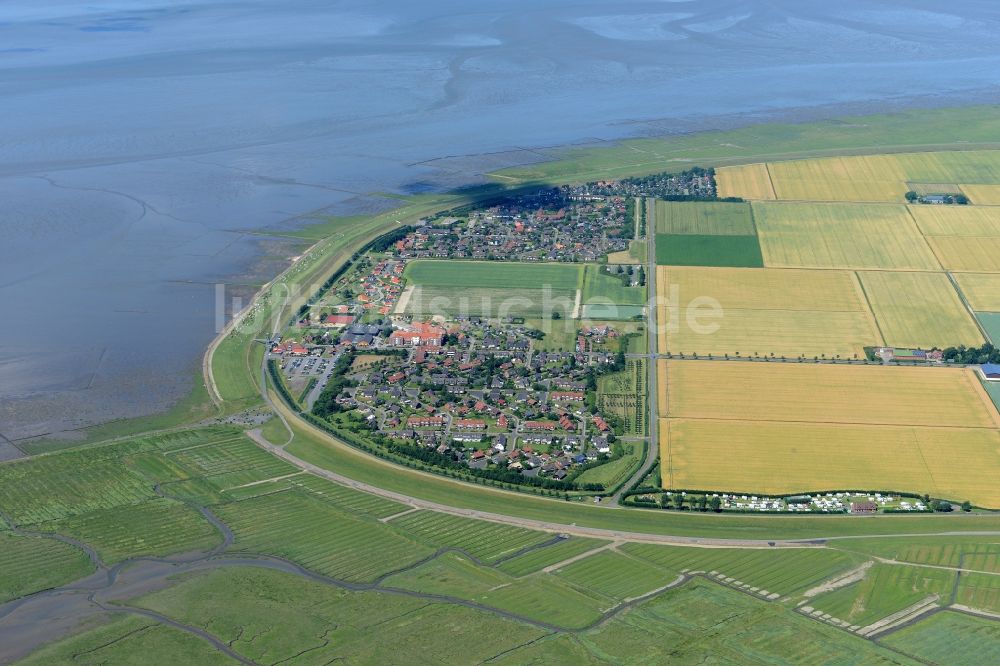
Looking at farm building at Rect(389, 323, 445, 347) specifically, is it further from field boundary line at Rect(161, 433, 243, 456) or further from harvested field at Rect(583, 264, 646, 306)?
field boundary line at Rect(161, 433, 243, 456)

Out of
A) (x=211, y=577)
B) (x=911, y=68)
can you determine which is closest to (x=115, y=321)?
(x=211, y=577)

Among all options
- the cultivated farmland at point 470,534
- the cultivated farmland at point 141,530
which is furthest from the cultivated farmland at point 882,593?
the cultivated farmland at point 141,530

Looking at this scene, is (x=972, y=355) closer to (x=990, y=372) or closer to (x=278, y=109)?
(x=990, y=372)

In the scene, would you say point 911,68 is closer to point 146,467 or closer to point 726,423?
point 726,423

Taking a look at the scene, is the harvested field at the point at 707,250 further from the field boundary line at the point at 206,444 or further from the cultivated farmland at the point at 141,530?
the cultivated farmland at the point at 141,530

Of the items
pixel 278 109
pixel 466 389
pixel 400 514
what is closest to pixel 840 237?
pixel 466 389

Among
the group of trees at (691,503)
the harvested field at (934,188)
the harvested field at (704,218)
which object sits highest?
the harvested field at (934,188)
